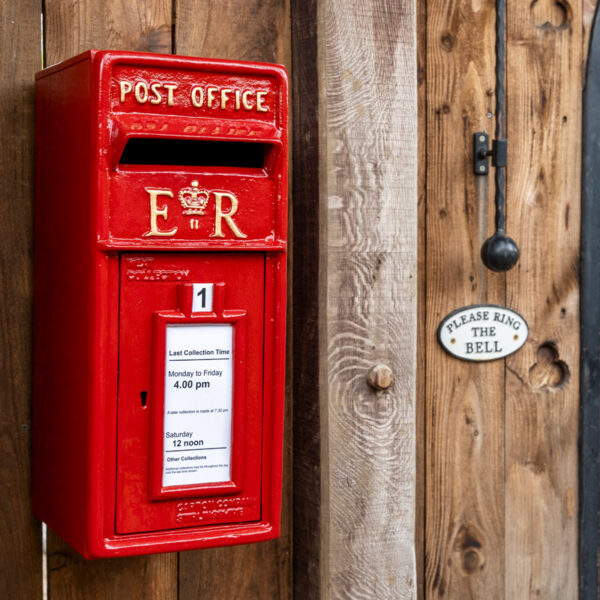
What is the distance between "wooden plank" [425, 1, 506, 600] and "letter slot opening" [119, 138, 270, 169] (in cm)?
60

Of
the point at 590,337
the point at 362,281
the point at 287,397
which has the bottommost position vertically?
the point at 287,397

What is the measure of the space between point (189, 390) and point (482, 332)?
859 millimetres

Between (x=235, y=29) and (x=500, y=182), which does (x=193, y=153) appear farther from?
(x=500, y=182)

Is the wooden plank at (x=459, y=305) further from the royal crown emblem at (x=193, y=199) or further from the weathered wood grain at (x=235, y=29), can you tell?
the royal crown emblem at (x=193, y=199)

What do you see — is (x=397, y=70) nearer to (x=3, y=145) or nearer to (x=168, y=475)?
(x=3, y=145)

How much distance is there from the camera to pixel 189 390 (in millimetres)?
1447

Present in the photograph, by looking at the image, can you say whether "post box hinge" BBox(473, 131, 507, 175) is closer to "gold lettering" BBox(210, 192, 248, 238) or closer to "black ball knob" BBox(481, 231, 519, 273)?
"black ball knob" BBox(481, 231, 519, 273)

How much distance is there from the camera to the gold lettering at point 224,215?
144 centimetres

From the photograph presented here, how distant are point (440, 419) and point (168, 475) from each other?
793 mm

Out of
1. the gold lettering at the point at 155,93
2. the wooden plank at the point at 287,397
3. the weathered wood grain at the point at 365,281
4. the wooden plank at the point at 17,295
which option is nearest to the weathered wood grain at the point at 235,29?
the wooden plank at the point at 287,397

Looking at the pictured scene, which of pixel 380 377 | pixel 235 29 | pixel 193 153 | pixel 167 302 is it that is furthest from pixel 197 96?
pixel 380 377

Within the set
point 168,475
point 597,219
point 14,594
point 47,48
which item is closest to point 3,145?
point 47,48

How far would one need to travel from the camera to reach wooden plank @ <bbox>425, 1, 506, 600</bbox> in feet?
6.59

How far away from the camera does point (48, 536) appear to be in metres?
1.71
